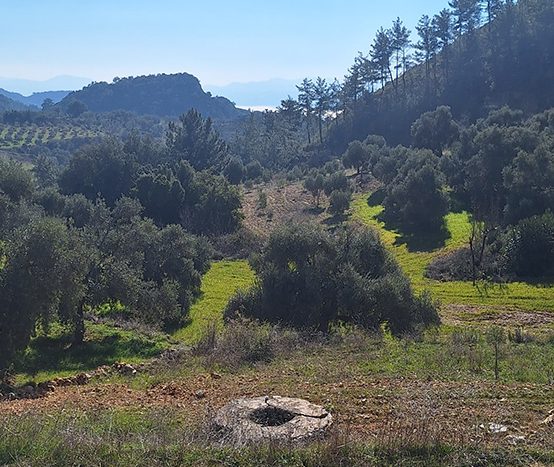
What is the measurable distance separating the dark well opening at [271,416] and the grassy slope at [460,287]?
2578 centimetres

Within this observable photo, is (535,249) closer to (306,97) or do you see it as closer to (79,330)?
(79,330)

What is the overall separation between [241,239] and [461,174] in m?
22.8

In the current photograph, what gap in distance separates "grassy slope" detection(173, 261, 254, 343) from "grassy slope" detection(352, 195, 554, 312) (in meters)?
12.5

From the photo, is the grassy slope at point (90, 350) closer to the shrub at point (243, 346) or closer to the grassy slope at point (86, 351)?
the grassy slope at point (86, 351)

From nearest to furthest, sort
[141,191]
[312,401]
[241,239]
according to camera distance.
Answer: [312,401]
[241,239]
[141,191]

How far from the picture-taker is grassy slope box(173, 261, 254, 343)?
2938 centimetres

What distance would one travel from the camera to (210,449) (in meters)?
8.17

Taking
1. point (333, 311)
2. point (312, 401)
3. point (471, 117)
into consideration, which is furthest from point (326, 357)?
point (471, 117)

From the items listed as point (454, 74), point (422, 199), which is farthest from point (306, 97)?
point (422, 199)

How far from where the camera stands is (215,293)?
39.6 m

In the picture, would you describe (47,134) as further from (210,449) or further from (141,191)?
(210,449)

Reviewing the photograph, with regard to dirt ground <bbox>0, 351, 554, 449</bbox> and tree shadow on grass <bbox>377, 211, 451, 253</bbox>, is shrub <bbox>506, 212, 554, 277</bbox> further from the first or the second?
dirt ground <bbox>0, 351, 554, 449</bbox>

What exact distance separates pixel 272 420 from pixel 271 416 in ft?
0.32

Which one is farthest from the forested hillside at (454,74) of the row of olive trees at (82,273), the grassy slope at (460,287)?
the row of olive trees at (82,273)
